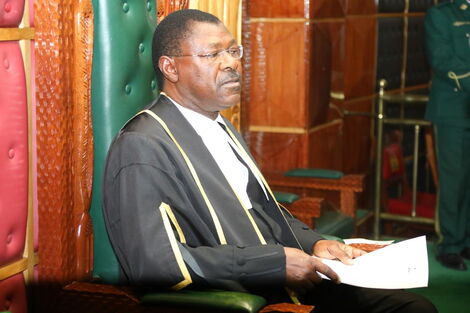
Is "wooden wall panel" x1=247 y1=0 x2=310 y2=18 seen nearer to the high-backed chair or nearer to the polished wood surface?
the polished wood surface

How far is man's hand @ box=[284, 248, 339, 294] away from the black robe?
32mm

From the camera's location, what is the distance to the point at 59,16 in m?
2.42

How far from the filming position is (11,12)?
235 cm

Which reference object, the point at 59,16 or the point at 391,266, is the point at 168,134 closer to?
the point at 59,16

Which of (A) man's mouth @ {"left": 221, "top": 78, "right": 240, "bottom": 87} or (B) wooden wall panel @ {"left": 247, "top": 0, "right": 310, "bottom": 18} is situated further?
(B) wooden wall panel @ {"left": 247, "top": 0, "right": 310, "bottom": 18}

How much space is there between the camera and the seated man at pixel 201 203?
2.27 m

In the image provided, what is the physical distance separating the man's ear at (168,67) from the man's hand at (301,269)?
678mm

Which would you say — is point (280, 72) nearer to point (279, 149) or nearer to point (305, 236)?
point (279, 149)

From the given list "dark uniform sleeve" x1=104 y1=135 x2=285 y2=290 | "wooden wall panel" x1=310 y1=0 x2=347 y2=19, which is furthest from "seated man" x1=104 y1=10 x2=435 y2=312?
"wooden wall panel" x1=310 y1=0 x2=347 y2=19

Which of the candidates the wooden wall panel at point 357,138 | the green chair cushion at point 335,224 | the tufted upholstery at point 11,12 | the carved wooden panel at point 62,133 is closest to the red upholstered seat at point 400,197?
the wooden wall panel at point 357,138

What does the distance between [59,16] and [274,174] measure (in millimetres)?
1923

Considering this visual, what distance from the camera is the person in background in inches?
186

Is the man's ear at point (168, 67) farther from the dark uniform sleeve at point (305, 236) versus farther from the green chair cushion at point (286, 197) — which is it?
the green chair cushion at point (286, 197)

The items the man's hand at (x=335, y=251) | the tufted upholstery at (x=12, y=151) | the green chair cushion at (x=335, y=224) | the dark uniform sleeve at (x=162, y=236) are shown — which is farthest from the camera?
the green chair cushion at (x=335, y=224)
